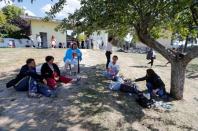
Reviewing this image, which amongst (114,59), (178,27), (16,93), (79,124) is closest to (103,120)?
(79,124)

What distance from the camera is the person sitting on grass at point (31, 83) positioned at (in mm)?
8305

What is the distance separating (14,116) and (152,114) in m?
4.05

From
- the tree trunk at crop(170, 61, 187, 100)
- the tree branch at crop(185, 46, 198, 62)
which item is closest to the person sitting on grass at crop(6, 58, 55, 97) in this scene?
the tree trunk at crop(170, 61, 187, 100)

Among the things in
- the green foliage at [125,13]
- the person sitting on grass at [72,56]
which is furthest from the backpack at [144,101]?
the person sitting on grass at [72,56]

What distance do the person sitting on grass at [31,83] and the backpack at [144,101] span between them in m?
2.79

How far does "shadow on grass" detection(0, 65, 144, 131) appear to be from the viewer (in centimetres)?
707

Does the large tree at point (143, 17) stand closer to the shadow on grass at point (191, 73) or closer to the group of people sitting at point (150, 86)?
the group of people sitting at point (150, 86)

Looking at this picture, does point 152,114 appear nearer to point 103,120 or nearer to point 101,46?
point 103,120

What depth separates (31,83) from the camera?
8281mm

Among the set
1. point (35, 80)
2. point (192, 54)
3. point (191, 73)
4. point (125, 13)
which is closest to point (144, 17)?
point (125, 13)

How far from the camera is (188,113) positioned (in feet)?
31.0

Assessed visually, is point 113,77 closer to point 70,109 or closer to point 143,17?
point 143,17

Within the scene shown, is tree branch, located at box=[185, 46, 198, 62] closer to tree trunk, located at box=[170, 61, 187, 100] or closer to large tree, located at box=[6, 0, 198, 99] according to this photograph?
large tree, located at box=[6, 0, 198, 99]

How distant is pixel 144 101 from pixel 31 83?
3.56 metres
